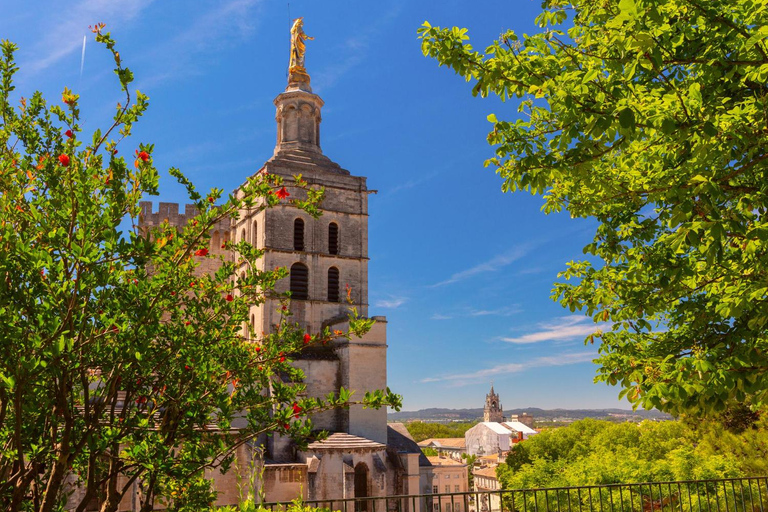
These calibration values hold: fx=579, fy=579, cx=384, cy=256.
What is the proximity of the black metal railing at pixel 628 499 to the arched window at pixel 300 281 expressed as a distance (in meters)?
12.1

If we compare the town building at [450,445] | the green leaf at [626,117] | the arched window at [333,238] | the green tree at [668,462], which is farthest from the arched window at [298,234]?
the town building at [450,445]

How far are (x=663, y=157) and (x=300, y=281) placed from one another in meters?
28.8

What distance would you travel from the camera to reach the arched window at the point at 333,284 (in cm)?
3444

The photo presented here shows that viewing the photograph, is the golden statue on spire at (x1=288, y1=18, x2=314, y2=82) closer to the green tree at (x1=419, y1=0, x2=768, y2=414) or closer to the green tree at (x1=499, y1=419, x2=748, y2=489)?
the green tree at (x1=499, y1=419, x2=748, y2=489)

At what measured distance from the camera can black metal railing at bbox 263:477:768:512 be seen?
27.6 ft

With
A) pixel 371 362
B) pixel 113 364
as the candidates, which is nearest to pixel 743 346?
pixel 113 364

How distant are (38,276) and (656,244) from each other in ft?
22.8

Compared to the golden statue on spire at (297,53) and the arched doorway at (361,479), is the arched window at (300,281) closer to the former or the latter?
the arched doorway at (361,479)

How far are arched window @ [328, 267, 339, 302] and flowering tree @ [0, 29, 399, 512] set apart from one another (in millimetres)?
27658

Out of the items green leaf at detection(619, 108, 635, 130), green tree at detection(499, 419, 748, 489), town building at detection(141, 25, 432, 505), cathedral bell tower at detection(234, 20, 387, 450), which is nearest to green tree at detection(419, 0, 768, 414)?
green leaf at detection(619, 108, 635, 130)

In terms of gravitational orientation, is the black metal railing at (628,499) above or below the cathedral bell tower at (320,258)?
below

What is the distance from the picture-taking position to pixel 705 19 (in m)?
5.27

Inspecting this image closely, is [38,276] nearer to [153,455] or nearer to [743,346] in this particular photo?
[153,455]

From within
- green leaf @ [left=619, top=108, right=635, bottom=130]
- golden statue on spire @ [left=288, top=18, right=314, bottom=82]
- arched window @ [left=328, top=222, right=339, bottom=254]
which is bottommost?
green leaf @ [left=619, top=108, right=635, bottom=130]
